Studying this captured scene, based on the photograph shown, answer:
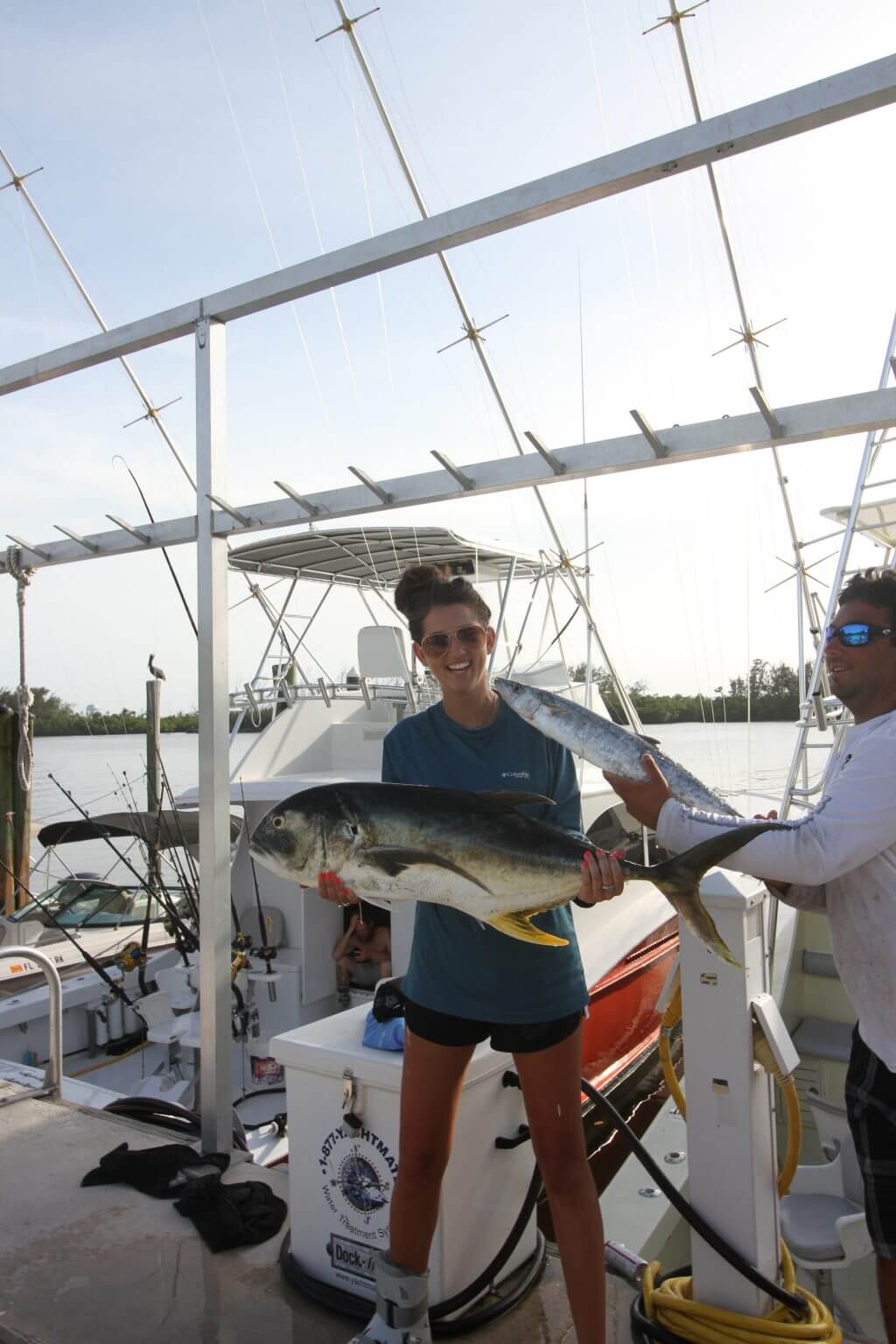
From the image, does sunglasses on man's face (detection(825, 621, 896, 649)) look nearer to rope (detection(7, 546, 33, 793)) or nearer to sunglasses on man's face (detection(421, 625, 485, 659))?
sunglasses on man's face (detection(421, 625, 485, 659))

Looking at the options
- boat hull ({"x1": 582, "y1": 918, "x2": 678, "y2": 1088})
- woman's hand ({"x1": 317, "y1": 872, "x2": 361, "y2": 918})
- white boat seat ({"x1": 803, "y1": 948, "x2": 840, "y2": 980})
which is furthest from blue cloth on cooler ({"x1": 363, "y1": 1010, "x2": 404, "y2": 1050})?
white boat seat ({"x1": 803, "y1": 948, "x2": 840, "y2": 980})

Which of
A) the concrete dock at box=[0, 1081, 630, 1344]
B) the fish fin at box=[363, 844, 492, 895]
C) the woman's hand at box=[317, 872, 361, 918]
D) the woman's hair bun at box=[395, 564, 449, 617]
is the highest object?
the woman's hair bun at box=[395, 564, 449, 617]

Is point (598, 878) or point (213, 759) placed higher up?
point (213, 759)

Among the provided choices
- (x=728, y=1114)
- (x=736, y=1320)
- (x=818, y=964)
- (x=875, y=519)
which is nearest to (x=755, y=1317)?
(x=736, y=1320)

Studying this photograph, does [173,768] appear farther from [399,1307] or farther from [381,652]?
[399,1307]

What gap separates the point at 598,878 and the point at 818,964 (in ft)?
14.7

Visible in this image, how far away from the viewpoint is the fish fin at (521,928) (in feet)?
6.23

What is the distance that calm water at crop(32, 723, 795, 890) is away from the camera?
2164 centimetres

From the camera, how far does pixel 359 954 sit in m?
6.62

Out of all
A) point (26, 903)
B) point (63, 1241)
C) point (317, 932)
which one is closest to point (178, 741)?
point (26, 903)

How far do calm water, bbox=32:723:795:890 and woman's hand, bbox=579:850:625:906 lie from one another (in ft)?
22.7

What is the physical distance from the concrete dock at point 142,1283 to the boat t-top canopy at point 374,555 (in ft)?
16.0

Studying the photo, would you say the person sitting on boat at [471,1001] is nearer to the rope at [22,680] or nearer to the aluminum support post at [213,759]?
the aluminum support post at [213,759]

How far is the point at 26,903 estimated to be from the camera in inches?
386
